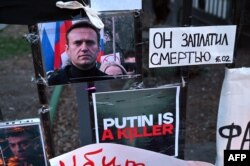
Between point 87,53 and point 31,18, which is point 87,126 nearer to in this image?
point 87,53

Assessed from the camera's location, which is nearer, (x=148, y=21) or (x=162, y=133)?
(x=162, y=133)

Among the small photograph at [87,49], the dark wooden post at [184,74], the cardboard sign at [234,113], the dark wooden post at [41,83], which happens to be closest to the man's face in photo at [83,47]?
the small photograph at [87,49]

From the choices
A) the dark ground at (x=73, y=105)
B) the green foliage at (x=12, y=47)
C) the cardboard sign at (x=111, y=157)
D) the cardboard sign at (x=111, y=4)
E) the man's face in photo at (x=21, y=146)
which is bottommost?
the dark ground at (x=73, y=105)

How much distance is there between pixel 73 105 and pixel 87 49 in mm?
2762

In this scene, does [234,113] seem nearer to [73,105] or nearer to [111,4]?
[111,4]

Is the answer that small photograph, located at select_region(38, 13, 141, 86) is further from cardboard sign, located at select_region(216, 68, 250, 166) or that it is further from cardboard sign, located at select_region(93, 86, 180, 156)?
cardboard sign, located at select_region(216, 68, 250, 166)

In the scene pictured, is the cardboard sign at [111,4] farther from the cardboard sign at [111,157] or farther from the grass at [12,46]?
the grass at [12,46]

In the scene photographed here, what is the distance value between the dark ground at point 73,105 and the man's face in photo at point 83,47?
5.79 ft

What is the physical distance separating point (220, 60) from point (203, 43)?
4.8 inches

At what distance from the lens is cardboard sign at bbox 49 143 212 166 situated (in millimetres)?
1663

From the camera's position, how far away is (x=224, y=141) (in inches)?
72.1

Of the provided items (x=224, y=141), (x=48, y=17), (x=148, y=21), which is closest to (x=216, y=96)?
(x=148, y=21)

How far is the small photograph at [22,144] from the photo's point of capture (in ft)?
5.22

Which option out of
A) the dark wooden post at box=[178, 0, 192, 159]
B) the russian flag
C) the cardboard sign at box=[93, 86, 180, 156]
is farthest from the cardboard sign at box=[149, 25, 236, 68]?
the russian flag
